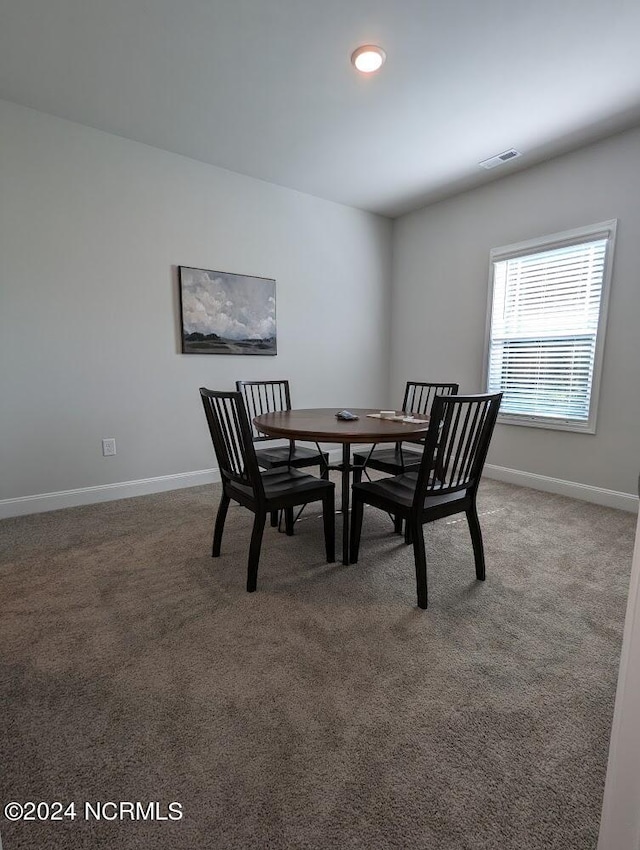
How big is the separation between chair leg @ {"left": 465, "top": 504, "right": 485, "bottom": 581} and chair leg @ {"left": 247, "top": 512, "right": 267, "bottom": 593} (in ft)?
3.26

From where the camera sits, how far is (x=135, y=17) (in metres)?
1.87

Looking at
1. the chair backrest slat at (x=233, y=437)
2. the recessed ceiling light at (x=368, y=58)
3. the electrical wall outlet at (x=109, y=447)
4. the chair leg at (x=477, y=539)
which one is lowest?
the chair leg at (x=477, y=539)

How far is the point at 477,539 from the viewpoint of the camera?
6.27 ft

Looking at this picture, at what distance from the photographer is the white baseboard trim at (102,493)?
273 centimetres

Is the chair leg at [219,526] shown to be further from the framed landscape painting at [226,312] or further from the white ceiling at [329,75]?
the white ceiling at [329,75]

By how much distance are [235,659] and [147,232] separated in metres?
3.02

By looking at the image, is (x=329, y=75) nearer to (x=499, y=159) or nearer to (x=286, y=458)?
(x=499, y=159)

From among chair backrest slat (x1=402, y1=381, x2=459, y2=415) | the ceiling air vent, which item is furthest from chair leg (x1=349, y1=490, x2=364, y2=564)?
the ceiling air vent

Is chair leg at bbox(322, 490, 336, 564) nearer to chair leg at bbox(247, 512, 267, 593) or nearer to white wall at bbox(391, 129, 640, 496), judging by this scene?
chair leg at bbox(247, 512, 267, 593)

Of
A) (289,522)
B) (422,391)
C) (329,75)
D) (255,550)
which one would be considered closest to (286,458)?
(289,522)

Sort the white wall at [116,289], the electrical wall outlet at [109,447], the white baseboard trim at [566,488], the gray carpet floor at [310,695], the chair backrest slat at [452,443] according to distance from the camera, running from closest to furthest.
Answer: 1. the gray carpet floor at [310,695]
2. the chair backrest slat at [452,443]
3. the white wall at [116,289]
4. the white baseboard trim at [566,488]
5. the electrical wall outlet at [109,447]

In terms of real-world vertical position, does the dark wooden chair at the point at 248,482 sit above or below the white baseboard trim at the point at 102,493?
above

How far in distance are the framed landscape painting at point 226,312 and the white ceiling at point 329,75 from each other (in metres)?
0.93

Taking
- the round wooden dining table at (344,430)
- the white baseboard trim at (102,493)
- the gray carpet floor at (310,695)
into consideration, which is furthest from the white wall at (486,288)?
the white baseboard trim at (102,493)
